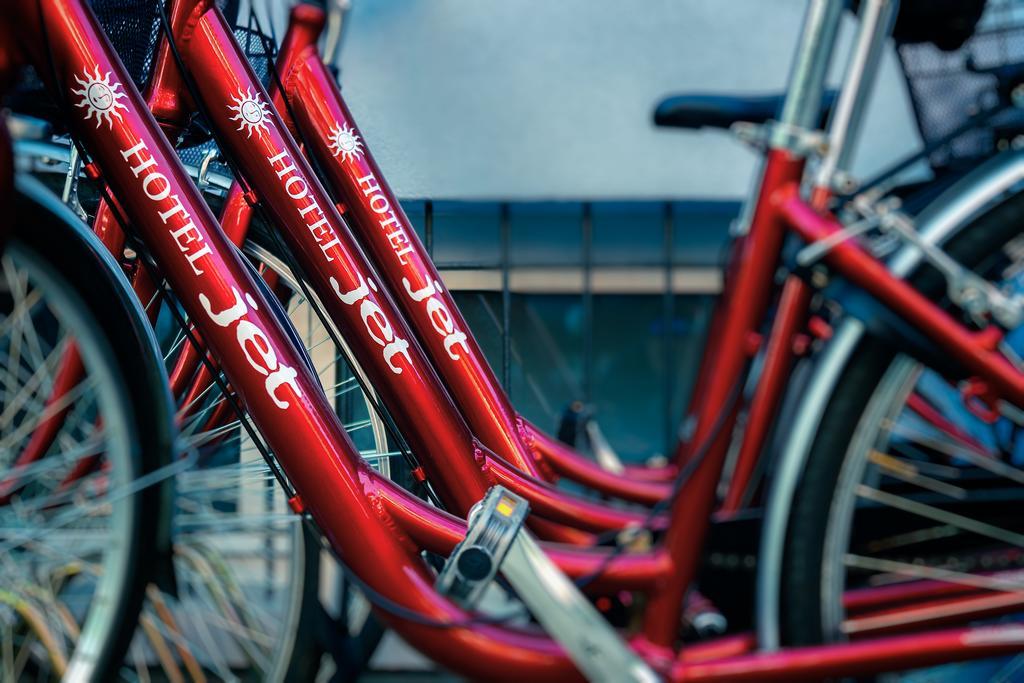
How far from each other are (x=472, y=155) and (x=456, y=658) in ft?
2.19

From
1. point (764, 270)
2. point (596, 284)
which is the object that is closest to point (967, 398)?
point (764, 270)

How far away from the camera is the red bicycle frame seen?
2.07 ft

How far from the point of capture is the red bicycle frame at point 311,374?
24.9 inches

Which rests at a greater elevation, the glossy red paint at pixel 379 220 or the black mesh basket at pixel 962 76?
the black mesh basket at pixel 962 76

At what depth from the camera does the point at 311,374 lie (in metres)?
0.69

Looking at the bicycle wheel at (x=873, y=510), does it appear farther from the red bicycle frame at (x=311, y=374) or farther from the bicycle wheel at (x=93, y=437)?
the bicycle wheel at (x=93, y=437)

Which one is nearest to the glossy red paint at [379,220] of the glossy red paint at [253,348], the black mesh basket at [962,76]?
the glossy red paint at [253,348]

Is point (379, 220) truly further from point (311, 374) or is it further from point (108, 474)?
point (108, 474)

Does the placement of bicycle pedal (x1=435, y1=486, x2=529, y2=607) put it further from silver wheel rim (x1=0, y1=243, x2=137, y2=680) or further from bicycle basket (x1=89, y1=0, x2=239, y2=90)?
bicycle basket (x1=89, y1=0, x2=239, y2=90)

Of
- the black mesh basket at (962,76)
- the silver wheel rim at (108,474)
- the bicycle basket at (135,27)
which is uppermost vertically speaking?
the black mesh basket at (962,76)

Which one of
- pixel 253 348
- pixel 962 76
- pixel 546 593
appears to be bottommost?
pixel 546 593

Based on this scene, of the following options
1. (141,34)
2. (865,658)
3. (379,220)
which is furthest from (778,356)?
(141,34)

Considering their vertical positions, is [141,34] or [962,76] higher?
[962,76]

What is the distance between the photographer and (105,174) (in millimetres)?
642
